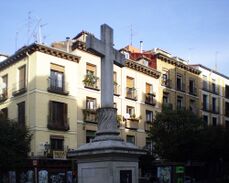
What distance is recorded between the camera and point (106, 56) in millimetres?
14109

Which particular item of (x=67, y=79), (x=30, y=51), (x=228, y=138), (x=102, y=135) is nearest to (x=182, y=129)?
(x=228, y=138)

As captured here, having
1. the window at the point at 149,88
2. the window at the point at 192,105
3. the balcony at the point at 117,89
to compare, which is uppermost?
the window at the point at 149,88

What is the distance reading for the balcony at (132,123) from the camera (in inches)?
1796

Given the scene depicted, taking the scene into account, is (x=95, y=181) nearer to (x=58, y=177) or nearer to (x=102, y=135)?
(x=102, y=135)

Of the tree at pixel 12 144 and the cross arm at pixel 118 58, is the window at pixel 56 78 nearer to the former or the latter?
the tree at pixel 12 144

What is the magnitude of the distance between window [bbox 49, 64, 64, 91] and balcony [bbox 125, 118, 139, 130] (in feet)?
27.2

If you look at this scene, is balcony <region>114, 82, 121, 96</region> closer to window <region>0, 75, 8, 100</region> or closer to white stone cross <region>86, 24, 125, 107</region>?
window <region>0, 75, 8, 100</region>

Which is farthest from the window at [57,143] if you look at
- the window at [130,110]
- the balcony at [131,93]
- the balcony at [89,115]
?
the balcony at [131,93]

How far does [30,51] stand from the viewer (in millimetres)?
39375

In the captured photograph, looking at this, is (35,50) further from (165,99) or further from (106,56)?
(106,56)

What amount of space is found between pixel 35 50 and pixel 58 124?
20.4 ft

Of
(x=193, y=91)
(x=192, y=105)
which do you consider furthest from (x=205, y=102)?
(x=192, y=105)

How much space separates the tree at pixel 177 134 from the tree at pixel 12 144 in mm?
10833

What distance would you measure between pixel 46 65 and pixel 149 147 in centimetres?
1439
